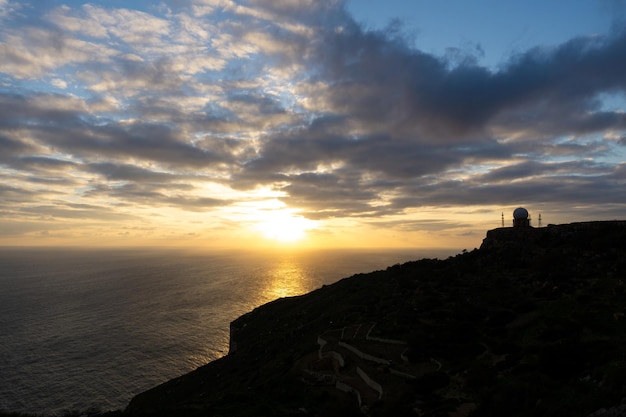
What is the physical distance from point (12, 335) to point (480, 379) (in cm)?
11690

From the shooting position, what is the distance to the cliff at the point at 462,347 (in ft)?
73.1

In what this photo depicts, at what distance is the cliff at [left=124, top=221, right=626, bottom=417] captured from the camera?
22281mm

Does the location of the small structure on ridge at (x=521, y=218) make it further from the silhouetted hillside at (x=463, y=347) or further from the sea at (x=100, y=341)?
the sea at (x=100, y=341)

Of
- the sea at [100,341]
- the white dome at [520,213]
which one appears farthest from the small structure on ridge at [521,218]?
the sea at [100,341]

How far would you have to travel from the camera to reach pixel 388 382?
30.3 m

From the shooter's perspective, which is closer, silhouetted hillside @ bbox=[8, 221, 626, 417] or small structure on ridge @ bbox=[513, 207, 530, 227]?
silhouetted hillside @ bbox=[8, 221, 626, 417]

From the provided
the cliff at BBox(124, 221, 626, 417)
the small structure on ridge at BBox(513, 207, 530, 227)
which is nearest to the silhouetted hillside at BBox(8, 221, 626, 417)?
the cliff at BBox(124, 221, 626, 417)

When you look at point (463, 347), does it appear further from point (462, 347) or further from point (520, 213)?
point (520, 213)

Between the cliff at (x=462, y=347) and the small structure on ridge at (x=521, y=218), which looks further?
the small structure on ridge at (x=521, y=218)

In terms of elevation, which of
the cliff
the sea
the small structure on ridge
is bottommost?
the sea

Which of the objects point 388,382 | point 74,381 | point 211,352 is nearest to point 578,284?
point 388,382

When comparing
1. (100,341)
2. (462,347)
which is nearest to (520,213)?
(462,347)

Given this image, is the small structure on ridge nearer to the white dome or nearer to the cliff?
the white dome

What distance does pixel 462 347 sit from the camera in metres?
33.9
